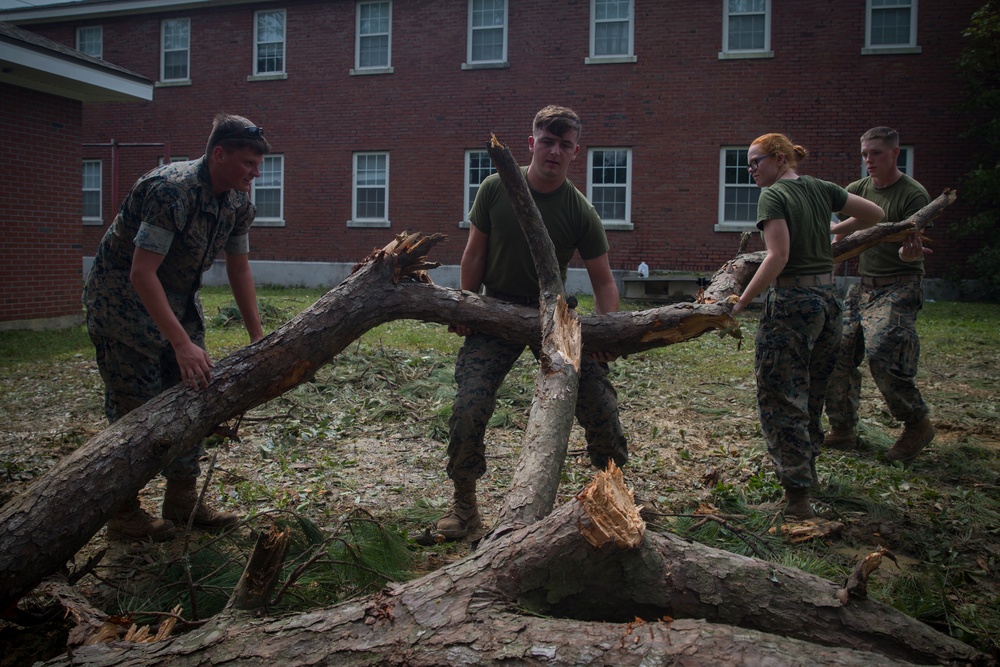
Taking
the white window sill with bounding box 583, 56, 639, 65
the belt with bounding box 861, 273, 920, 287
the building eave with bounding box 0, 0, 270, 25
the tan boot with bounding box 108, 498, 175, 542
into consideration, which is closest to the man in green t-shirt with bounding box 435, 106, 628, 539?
the tan boot with bounding box 108, 498, 175, 542

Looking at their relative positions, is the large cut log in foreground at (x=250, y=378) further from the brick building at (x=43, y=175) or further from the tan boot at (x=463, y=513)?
the brick building at (x=43, y=175)

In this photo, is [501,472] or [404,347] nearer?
[501,472]

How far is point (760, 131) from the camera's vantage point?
16.3 meters

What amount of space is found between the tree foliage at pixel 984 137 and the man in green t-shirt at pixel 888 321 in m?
11.2

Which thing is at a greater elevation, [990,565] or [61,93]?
[61,93]

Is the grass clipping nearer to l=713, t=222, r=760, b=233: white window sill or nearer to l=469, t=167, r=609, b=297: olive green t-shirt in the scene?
l=469, t=167, r=609, b=297: olive green t-shirt

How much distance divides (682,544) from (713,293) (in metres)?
2.14

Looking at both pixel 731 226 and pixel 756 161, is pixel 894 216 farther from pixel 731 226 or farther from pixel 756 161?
pixel 731 226

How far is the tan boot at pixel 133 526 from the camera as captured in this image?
3.78 meters

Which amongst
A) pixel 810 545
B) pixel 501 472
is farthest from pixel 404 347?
pixel 810 545

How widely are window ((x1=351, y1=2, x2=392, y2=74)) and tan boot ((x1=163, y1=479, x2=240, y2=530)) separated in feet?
54.0

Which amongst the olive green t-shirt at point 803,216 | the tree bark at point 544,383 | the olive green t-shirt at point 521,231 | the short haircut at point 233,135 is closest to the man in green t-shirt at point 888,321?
the olive green t-shirt at point 803,216

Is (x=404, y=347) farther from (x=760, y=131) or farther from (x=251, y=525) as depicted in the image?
(x=760, y=131)

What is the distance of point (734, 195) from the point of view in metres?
16.6
